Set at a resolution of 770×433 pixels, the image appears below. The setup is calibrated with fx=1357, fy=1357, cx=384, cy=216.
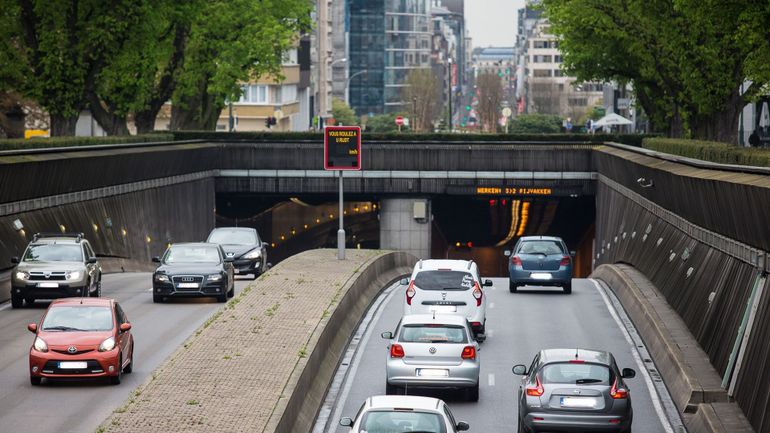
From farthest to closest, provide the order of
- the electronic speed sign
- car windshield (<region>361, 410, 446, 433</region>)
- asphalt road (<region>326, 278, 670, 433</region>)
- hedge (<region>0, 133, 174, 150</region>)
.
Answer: hedge (<region>0, 133, 174, 150</region>) → the electronic speed sign → asphalt road (<region>326, 278, 670, 433</region>) → car windshield (<region>361, 410, 446, 433</region>)

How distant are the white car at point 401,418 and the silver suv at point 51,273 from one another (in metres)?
17.7

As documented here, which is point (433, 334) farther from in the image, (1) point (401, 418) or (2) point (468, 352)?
(1) point (401, 418)

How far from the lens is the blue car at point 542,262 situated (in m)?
39.4

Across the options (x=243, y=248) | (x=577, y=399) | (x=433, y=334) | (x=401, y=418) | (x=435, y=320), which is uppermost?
(x=401, y=418)

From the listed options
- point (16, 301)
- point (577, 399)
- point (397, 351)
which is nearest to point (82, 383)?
point (397, 351)

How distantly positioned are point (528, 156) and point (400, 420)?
49285mm

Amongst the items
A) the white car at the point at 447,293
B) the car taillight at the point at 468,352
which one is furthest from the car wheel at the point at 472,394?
the white car at the point at 447,293

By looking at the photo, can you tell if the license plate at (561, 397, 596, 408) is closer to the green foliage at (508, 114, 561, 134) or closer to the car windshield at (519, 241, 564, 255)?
the car windshield at (519, 241, 564, 255)

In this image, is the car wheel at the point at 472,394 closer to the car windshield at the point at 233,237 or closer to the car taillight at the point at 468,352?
the car taillight at the point at 468,352

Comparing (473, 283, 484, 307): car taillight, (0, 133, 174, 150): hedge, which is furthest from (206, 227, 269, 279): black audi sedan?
(473, 283, 484, 307): car taillight

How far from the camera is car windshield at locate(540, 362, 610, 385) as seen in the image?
20031 mm

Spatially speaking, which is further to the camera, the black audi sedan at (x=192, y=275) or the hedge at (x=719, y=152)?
the black audi sedan at (x=192, y=275)

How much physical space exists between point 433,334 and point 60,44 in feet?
122

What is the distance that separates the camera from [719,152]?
34.6 meters
